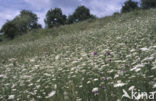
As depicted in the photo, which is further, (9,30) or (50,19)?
(50,19)

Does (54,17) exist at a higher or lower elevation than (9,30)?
higher

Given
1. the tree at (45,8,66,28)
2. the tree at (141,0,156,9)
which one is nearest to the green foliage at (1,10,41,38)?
the tree at (45,8,66,28)

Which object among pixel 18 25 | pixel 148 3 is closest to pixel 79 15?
pixel 18 25

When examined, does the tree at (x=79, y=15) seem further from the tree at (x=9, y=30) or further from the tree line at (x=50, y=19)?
the tree at (x=9, y=30)

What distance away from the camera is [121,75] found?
2.96 m

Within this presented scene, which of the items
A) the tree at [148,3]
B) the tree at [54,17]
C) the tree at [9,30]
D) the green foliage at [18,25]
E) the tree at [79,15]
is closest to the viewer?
the tree at [9,30]

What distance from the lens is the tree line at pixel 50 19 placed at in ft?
143

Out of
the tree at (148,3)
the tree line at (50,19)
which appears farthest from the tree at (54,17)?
the tree at (148,3)

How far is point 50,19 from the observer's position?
54781 mm

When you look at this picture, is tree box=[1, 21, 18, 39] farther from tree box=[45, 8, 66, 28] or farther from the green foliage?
tree box=[45, 8, 66, 28]

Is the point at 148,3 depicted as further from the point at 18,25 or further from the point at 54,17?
the point at 18,25

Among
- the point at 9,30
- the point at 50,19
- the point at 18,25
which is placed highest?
the point at 50,19

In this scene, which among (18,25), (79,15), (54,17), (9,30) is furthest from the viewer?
(79,15)

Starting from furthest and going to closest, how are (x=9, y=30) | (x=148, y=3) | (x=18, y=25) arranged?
1. (x=18, y=25)
2. (x=148, y=3)
3. (x=9, y=30)
